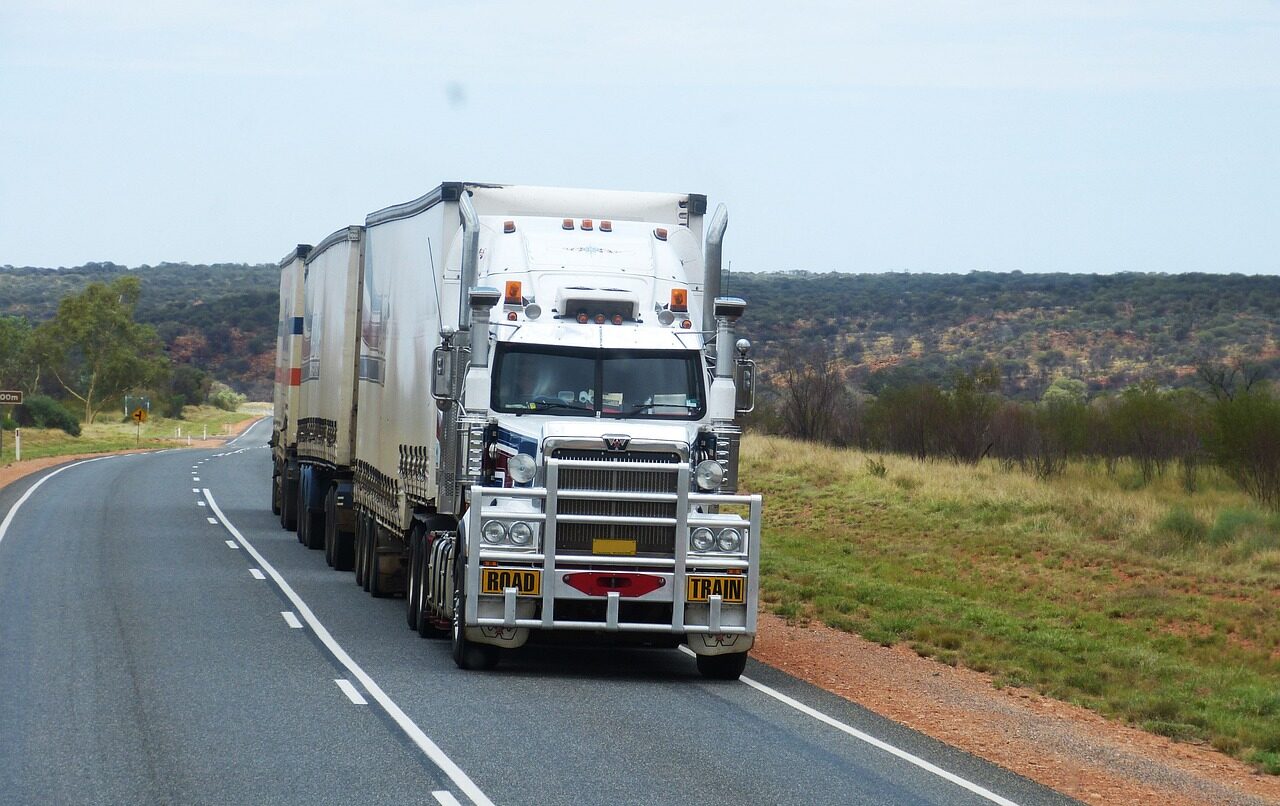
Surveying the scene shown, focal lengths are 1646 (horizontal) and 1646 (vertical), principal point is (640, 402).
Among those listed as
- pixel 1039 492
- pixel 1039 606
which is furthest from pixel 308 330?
pixel 1039 492

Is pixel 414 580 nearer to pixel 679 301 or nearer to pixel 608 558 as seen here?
pixel 608 558

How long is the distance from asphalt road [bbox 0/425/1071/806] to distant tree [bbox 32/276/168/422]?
90.6m

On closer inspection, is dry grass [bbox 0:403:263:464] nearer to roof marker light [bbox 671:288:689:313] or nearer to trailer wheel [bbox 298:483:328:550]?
trailer wheel [bbox 298:483:328:550]

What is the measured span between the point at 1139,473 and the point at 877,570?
17806mm

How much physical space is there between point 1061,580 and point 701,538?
1283cm

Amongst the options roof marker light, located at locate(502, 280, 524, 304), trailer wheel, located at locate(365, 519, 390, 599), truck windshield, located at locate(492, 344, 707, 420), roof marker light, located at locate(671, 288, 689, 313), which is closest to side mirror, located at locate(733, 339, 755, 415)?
truck windshield, located at locate(492, 344, 707, 420)

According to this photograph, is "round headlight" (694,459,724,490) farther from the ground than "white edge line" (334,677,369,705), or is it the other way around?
"round headlight" (694,459,724,490)

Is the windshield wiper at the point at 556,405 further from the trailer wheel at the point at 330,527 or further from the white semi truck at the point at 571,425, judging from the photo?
the trailer wheel at the point at 330,527

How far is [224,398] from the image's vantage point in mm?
123625

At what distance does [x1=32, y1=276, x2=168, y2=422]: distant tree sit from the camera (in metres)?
106

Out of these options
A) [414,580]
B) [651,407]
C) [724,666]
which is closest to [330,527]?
[414,580]

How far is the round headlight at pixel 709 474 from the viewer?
14.2 metres

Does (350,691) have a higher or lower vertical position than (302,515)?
higher

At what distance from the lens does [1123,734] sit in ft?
43.4
